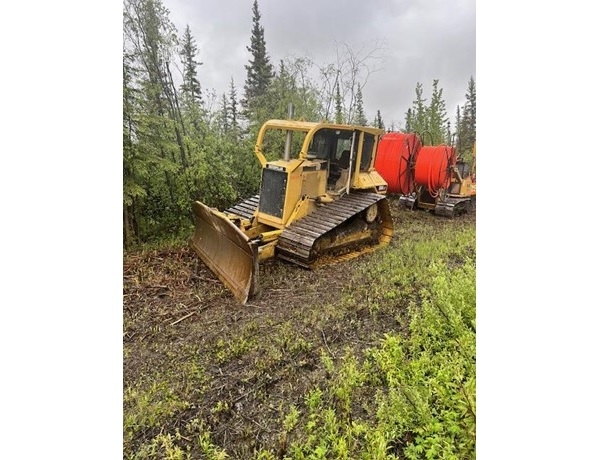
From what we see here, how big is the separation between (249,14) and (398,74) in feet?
2.58

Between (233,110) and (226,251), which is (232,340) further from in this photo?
(233,110)

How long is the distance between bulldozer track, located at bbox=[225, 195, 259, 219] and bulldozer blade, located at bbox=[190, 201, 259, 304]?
1.63ft

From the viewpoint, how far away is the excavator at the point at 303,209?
2945 millimetres

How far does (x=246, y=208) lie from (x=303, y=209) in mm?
561

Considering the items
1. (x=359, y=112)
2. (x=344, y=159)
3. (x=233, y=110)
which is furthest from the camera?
(x=344, y=159)

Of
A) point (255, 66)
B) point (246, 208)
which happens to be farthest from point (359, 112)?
point (246, 208)

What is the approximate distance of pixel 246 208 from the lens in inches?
143

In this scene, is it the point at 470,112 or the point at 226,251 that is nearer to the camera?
the point at 470,112

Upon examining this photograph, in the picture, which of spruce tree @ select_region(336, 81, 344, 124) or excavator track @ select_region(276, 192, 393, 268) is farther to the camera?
spruce tree @ select_region(336, 81, 344, 124)

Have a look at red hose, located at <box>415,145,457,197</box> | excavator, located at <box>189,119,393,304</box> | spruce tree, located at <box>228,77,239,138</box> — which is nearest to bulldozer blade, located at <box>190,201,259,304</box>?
excavator, located at <box>189,119,393,304</box>

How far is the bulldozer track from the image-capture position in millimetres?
3559

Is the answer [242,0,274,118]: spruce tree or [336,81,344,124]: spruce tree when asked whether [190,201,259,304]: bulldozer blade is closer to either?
[242,0,274,118]: spruce tree

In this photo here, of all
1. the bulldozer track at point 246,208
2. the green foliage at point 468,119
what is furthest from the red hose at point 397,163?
the green foliage at point 468,119

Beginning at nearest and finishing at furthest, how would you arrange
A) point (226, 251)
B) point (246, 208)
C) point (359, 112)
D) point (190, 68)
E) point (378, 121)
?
1. point (190, 68)
2. point (226, 251)
3. point (378, 121)
4. point (359, 112)
5. point (246, 208)
